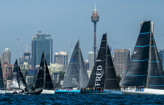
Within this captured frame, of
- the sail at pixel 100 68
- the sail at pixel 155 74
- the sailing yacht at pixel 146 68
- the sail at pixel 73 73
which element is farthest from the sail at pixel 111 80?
the sail at pixel 73 73

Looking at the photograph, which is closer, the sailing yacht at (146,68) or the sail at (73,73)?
the sailing yacht at (146,68)

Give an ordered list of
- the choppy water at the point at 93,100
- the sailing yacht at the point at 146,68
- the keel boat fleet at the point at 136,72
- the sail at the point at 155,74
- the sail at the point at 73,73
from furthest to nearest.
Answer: the sail at the point at 73,73 → the keel boat fleet at the point at 136,72 → the sailing yacht at the point at 146,68 → the sail at the point at 155,74 → the choppy water at the point at 93,100

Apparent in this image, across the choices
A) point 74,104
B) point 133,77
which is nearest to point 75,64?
point 133,77

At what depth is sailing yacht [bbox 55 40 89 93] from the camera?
126 m

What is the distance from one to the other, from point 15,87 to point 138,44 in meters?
53.1

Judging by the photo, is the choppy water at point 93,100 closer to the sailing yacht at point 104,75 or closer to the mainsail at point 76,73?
the sailing yacht at point 104,75

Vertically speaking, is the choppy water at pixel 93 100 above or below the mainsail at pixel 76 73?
below

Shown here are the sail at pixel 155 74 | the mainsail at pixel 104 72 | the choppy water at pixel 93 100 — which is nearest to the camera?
the choppy water at pixel 93 100

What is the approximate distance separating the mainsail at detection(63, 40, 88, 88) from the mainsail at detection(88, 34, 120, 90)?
1478cm

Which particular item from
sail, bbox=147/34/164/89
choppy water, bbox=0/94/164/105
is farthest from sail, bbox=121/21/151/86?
choppy water, bbox=0/94/164/105

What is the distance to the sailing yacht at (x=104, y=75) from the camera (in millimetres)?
107188

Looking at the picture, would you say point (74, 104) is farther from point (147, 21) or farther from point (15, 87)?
point (15, 87)

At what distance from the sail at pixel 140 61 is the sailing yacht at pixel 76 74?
22516mm

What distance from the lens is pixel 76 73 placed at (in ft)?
412
